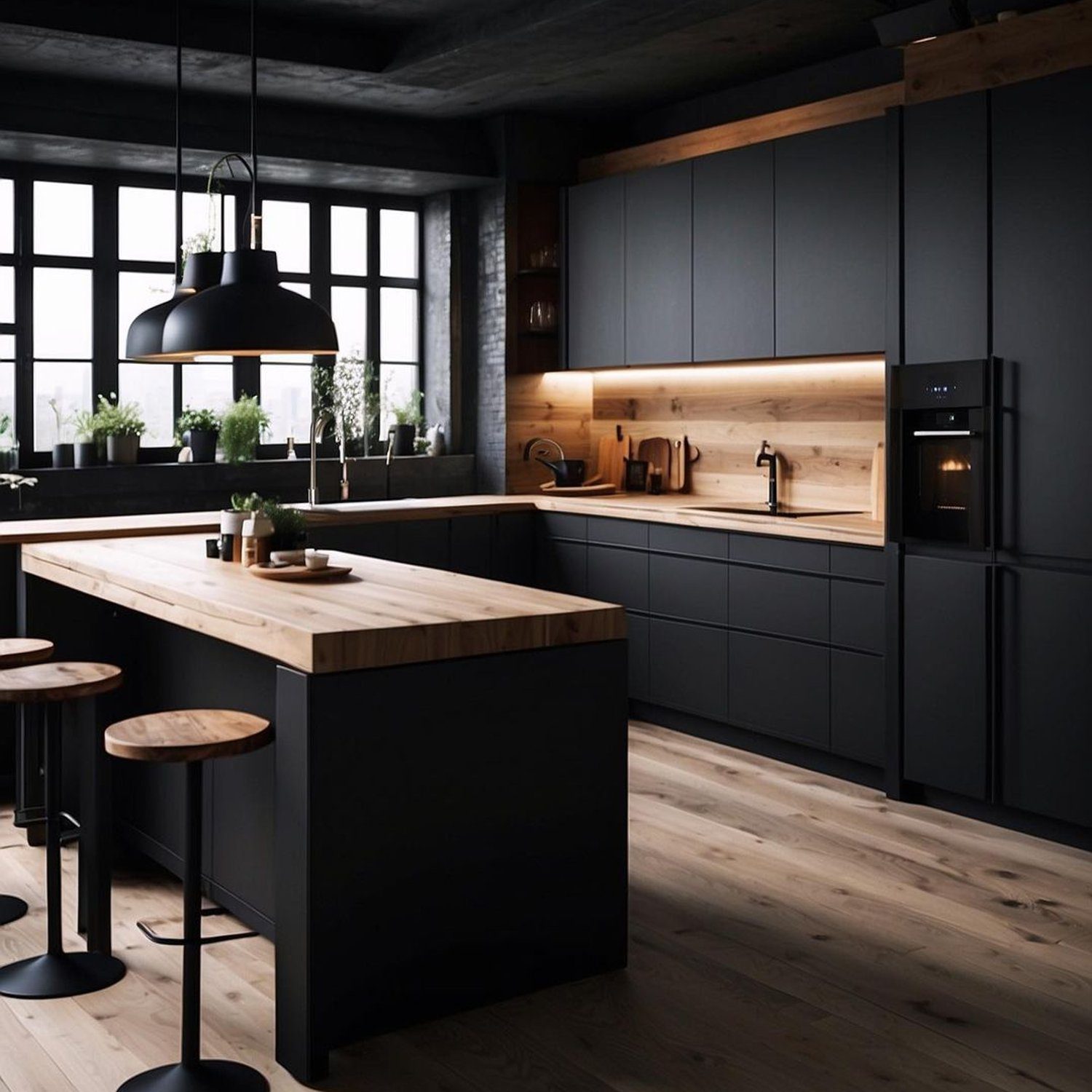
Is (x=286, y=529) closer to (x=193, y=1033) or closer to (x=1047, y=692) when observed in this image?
(x=193, y=1033)

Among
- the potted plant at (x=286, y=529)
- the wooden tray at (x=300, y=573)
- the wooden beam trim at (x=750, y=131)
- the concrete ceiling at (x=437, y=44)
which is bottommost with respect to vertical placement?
the wooden tray at (x=300, y=573)

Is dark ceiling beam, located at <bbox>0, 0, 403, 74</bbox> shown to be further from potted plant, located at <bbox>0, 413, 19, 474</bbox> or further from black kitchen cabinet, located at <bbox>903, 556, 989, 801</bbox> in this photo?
black kitchen cabinet, located at <bbox>903, 556, 989, 801</bbox>

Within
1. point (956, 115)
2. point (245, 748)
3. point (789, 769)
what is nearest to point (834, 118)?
point (956, 115)

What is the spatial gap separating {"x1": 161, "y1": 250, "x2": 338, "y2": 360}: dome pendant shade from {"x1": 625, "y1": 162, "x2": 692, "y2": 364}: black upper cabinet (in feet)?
9.28

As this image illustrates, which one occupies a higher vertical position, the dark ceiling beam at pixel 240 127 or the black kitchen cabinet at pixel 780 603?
the dark ceiling beam at pixel 240 127

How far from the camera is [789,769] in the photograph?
557 cm

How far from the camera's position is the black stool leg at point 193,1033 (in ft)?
9.41

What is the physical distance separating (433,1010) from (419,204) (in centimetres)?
553

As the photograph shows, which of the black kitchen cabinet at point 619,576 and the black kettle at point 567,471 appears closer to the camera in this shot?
the black kitchen cabinet at point 619,576

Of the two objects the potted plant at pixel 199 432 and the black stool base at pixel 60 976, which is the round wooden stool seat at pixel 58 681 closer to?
the black stool base at pixel 60 976

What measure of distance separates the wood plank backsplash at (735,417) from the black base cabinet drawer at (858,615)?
1011mm

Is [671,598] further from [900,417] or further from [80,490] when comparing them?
[80,490]

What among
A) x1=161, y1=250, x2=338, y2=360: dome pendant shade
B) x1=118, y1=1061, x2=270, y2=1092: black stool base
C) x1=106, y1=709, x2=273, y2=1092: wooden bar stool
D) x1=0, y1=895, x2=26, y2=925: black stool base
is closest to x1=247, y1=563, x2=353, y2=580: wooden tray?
x1=161, y1=250, x2=338, y2=360: dome pendant shade

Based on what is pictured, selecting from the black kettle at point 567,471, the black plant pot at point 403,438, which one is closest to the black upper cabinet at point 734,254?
the black kettle at point 567,471
